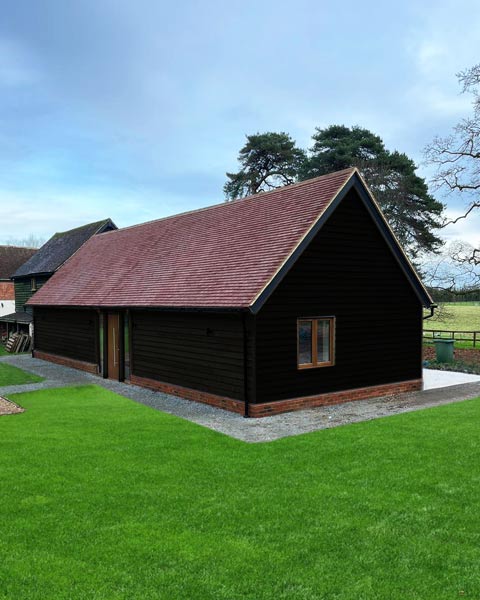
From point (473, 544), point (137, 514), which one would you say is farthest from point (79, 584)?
point (473, 544)

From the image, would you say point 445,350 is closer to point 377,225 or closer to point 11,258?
point 377,225

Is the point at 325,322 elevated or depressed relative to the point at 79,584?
elevated

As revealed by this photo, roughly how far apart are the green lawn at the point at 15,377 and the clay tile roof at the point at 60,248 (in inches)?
393

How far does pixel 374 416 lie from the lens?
12648 millimetres

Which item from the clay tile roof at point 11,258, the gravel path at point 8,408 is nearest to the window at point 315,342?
the gravel path at point 8,408

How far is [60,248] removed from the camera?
3394cm

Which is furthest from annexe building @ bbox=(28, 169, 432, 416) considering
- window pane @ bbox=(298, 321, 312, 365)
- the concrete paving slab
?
the concrete paving slab

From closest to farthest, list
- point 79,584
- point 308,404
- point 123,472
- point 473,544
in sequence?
point 79,584 < point 473,544 < point 123,472 < point 308,404

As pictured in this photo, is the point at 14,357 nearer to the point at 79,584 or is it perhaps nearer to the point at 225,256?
the point at 225,256

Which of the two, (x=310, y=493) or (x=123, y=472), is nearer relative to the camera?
(x=310, y=493)

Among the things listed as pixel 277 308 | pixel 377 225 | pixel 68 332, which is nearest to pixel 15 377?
pixel 68 332

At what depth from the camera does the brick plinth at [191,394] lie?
42.9 feet

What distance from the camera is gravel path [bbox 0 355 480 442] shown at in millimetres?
11352

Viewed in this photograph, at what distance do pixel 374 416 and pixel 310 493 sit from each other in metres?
5.77
